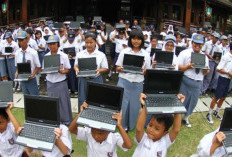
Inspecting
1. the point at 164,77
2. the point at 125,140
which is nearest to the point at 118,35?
the point at 164,77

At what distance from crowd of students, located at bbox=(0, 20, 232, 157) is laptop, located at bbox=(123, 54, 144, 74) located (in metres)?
0.10

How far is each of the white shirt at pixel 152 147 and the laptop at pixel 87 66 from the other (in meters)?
2.25

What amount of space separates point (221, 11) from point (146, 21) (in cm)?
845

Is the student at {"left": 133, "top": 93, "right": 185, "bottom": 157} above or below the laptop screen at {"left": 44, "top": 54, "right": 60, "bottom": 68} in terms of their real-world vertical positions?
below

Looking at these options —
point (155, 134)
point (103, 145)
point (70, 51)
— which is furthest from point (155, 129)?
point (70, 51)

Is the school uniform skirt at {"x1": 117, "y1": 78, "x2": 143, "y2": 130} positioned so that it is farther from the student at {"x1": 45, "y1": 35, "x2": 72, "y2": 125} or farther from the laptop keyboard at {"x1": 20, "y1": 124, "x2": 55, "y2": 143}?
the laptop keyboard at {"x1": 20, "y1": 124, "x2": 55, "y2": 143}

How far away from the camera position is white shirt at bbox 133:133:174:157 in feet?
9.04

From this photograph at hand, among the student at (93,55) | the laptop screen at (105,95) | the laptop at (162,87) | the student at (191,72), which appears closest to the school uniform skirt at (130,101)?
the student at (93,55)

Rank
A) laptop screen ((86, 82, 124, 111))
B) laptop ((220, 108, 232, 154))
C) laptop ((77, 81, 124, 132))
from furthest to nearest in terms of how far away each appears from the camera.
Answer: laptop screen ((86, 82, 124, 111)) → laptop ((77, 81, 124, 132)) → laptop ((220, 108, 232, 154))

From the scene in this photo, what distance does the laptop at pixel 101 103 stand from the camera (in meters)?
2.77

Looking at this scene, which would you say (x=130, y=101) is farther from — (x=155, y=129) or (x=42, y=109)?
(x=42, y=109)

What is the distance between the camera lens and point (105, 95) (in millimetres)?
2910

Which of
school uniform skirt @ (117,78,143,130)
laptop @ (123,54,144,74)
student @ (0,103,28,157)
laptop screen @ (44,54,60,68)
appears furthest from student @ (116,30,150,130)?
student @ (0,103,28,157)

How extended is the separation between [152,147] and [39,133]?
136 cm
